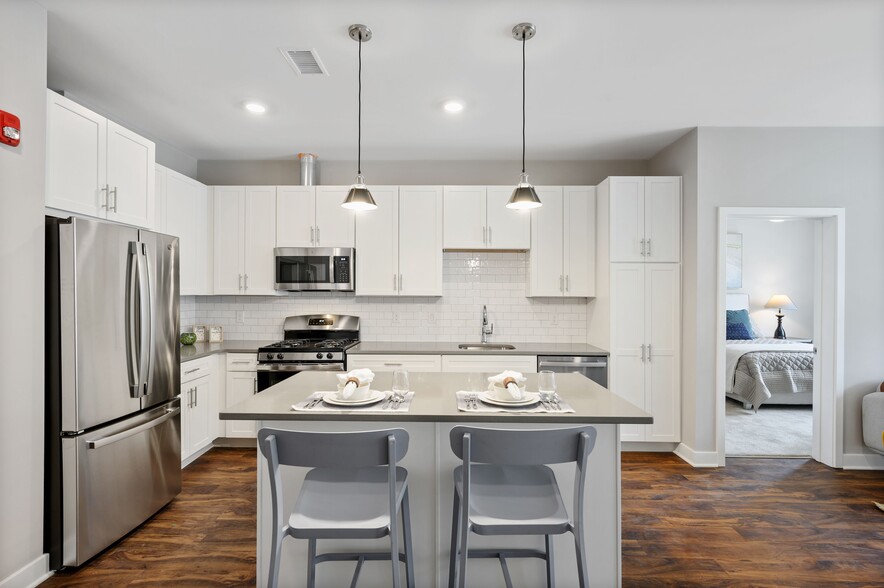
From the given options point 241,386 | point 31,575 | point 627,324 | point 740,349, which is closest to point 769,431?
point 740,349

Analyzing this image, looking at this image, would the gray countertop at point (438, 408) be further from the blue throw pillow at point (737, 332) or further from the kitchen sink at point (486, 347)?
the blue throw pillow at point (737, 332)

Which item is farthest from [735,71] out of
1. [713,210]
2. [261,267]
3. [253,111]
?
[261,267]

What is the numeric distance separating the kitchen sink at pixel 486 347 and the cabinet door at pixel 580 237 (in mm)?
855

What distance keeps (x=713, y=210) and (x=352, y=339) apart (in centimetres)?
344

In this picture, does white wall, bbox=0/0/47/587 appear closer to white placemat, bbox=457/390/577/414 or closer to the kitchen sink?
white placemat, bbox=457/390/577/414

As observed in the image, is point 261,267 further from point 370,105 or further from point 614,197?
point 614,197

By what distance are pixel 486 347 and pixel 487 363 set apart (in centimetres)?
36

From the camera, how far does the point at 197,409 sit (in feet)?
12.8

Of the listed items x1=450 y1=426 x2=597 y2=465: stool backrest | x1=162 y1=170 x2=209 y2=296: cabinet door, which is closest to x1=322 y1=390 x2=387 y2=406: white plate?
x1=450 y1=426 x2=597 y2=465: stool backrest

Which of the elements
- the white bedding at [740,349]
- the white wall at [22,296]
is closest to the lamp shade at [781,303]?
the white bedding at [740,349]

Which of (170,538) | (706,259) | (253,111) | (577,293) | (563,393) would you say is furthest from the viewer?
(577,293)

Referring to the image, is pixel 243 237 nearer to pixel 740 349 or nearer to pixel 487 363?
pixel 487 363

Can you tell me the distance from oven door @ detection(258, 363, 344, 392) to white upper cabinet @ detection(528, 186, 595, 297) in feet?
6.88

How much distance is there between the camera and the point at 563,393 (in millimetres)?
2434
